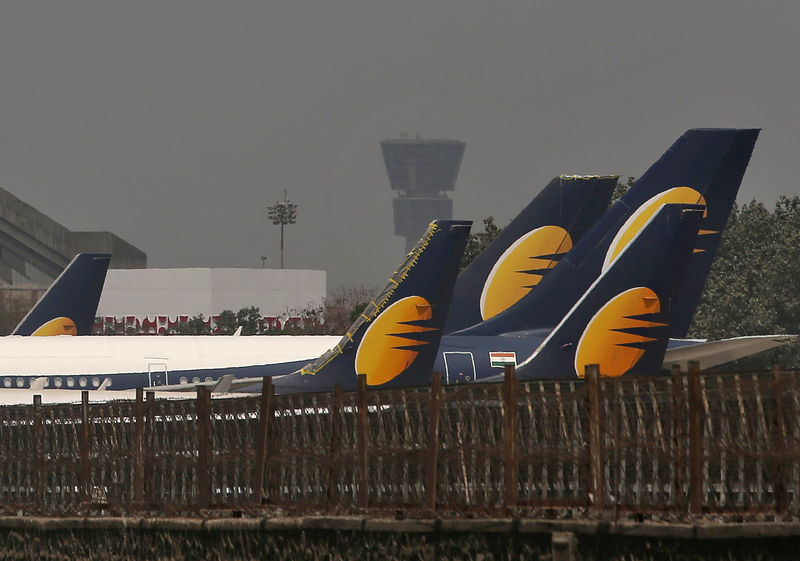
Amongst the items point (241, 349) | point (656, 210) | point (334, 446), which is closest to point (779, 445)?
point (334, 446)

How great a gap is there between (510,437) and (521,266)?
2956 centimetres

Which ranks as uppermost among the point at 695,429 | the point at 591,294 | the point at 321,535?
the point at 591,294

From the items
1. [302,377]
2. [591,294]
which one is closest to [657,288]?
[591,294]

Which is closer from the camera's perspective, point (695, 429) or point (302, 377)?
point (695, 429)

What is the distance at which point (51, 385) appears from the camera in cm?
3747

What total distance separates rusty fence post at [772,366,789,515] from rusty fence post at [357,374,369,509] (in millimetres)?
4536

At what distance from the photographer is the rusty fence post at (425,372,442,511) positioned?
46.6 feet

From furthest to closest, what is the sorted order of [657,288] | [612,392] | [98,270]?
[98,270]
[657,288]
[612,392]

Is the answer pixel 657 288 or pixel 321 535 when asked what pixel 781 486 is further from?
pixel 657 288

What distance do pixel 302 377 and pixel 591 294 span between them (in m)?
6.85

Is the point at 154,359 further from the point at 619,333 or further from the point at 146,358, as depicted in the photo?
the point at 619,333

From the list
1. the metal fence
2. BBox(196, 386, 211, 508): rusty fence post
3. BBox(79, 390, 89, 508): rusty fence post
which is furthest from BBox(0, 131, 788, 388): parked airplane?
BBox(196, 386, 211, 508): rusty fence post

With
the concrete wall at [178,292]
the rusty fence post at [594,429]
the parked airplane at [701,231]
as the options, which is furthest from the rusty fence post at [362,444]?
the concrete wall at [178,292]

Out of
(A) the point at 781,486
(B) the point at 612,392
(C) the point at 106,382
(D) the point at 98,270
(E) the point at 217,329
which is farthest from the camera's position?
(E) the point at 217,329
